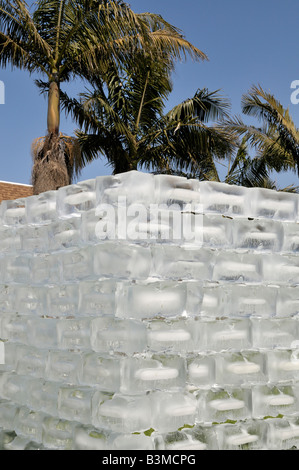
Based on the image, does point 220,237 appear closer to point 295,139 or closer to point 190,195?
point 190,195

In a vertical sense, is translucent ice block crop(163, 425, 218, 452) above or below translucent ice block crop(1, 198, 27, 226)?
below

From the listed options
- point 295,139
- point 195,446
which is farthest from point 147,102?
point 195,446

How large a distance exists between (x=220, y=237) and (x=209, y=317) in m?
0.45

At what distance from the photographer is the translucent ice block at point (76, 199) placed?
2.81m

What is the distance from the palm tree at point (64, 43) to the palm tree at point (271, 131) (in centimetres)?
179

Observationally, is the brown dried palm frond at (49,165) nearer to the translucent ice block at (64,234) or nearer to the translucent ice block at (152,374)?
the translucent ice block at (64,234)

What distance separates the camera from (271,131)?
11414mm

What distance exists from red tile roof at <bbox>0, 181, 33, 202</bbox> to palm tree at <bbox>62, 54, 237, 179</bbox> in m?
2.56

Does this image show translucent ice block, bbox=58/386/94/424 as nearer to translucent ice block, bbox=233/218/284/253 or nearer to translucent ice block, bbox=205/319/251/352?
translucent ice block, bbox=205/319/251/352

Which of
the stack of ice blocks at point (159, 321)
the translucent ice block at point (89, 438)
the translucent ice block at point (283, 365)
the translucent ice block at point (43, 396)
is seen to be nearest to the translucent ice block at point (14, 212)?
the stack of ice blocks at point (159, 321)

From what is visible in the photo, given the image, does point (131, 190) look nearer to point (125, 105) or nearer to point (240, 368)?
point (240, 368)

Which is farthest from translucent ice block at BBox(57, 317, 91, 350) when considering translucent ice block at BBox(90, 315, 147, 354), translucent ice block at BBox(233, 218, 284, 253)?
translucent ice block at BBox(233, 218, 284, 253)

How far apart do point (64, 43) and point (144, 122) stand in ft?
11.9

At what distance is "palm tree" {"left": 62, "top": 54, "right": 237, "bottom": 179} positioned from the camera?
11219 millimetres
